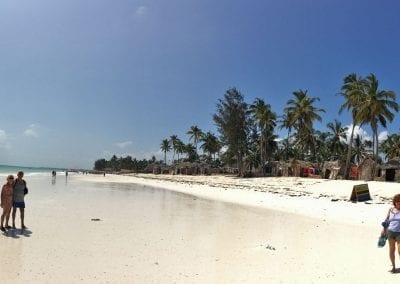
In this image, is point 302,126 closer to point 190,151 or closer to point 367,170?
point 367,170

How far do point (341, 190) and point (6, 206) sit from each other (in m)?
26.1

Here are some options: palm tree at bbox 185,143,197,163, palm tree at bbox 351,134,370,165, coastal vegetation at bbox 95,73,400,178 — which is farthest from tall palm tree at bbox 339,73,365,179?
palm tree at bbox 185,143,197,163

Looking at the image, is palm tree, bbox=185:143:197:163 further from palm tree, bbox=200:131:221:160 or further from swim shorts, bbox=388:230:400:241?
swim shorts, bbox=388:230:400:241

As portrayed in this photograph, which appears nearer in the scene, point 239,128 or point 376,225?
point 376,225

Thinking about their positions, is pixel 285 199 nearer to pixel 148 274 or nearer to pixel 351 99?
pixel 148 274

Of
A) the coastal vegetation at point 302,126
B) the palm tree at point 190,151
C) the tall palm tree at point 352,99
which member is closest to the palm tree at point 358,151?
the coastal vegetation at point 302,126

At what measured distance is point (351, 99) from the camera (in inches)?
1844

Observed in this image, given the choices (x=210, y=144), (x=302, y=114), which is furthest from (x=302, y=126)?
(x=210, y=144)

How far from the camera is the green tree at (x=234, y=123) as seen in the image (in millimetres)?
66000

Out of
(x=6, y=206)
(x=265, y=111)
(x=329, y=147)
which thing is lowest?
(x=6, y=206)

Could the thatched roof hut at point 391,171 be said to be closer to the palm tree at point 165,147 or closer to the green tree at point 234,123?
the green tree at point 234,123

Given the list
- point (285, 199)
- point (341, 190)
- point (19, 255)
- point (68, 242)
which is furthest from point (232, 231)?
point (341, 190)

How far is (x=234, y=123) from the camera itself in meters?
66.2

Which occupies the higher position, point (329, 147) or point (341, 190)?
point (329, 147)
